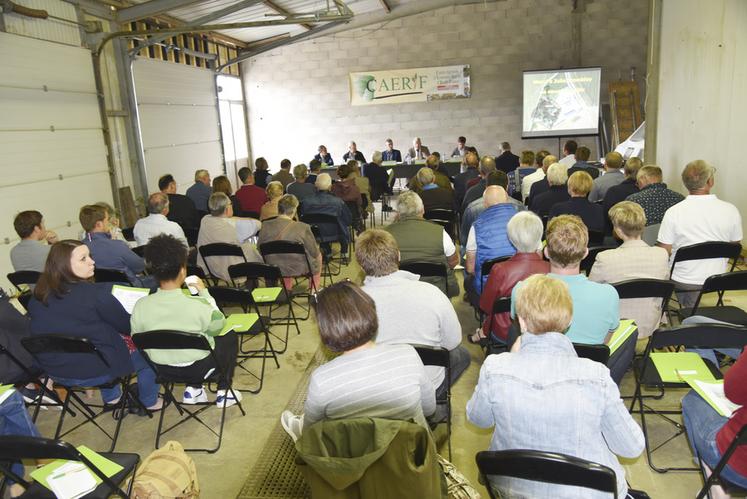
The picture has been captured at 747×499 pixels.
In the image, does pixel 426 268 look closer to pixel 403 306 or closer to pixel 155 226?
pixel 403 306

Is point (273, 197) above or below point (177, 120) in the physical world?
below

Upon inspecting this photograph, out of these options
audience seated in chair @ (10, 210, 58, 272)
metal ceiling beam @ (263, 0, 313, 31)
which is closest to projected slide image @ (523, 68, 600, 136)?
metal ceiling beam @ (263, 0, 313, 31)

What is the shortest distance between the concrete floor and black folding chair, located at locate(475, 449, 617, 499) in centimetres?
115

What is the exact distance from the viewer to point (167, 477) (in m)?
2.31

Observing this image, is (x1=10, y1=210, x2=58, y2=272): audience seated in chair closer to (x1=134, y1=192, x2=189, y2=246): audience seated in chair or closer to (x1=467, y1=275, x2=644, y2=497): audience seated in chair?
(x1=134, y1=192, x2=189, y2=246): audience seated in chair

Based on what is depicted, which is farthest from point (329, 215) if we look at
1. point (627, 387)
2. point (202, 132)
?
point (202, 132)

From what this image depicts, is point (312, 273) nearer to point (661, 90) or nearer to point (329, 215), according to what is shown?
point (329, 215)

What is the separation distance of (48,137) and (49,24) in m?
1.49

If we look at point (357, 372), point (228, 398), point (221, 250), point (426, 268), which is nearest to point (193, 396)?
point (228, 398)

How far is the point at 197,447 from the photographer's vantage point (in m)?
3.34

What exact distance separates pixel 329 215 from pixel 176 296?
3.44 metres

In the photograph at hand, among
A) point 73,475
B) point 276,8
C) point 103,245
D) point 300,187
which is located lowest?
point 73,475

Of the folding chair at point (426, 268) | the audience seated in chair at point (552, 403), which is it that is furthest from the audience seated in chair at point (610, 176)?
the audience seated in chair at point (552, 403)

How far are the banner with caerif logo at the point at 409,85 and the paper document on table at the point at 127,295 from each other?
11480mm
